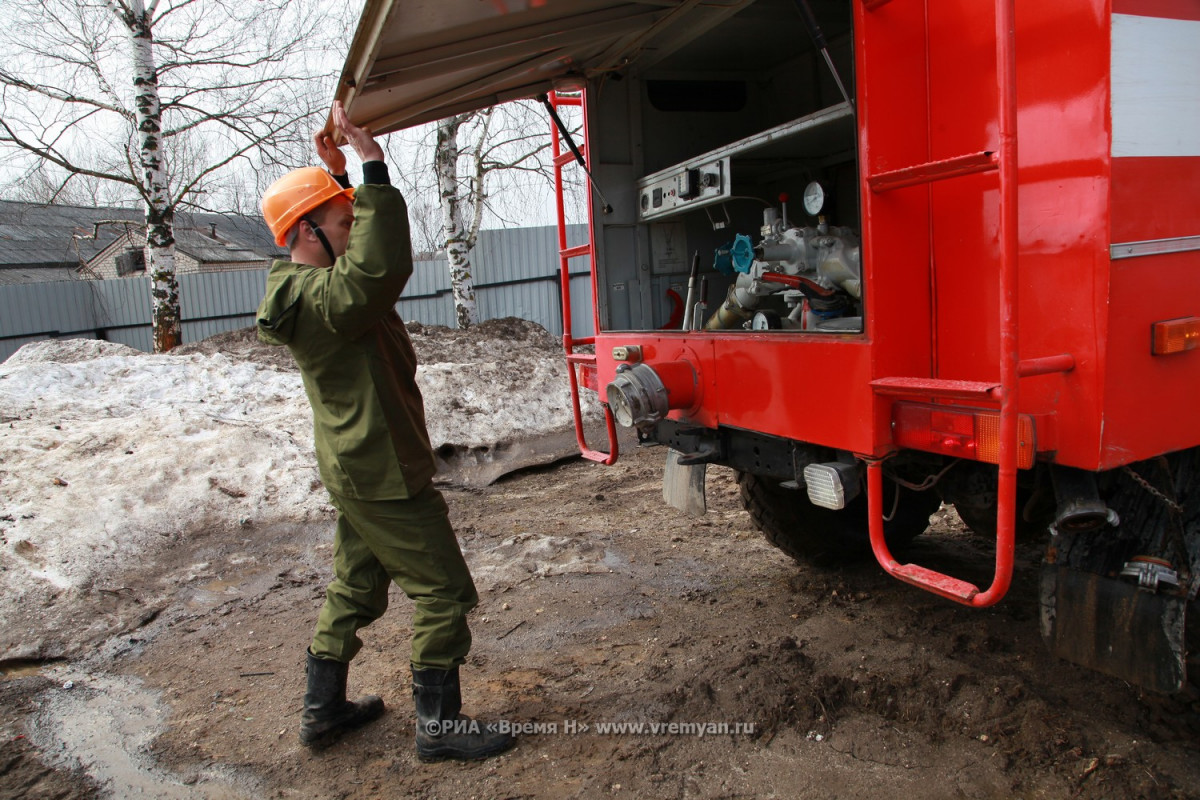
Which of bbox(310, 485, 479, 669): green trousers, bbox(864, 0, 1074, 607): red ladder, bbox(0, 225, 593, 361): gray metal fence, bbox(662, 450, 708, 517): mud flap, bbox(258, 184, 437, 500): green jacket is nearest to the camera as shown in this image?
bbox(864, 0, 1074, 607): red ladder

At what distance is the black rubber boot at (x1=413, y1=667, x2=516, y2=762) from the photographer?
2.67 meters

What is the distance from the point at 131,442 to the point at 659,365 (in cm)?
519

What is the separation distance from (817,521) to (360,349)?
2467mm

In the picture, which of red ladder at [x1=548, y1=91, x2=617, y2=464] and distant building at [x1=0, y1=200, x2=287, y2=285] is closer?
red ladder at [x1=548, y1=91, x2=617, y2=464]

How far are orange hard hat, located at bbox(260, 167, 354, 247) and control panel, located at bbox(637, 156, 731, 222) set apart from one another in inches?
60.7

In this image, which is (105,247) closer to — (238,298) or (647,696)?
(238,298)

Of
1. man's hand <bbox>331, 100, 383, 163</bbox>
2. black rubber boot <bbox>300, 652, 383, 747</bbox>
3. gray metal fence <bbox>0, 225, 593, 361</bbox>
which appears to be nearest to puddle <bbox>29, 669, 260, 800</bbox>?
black rubber boot <bbox>300, 652, 383, 747</bbox>

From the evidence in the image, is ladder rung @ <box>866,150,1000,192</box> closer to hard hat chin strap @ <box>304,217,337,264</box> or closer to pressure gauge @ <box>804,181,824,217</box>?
pressure gauge @ <box>804,181,824,217</box>

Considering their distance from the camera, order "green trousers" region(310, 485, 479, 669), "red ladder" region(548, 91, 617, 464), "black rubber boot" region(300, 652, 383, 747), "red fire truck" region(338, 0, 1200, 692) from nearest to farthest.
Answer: "red fire truck" region(338, 0, 1200, 692) < "green trousers" region(310, 485, 479, 669) < "black rubber boot" region(300, 652, 383, 747) < "red ladder" region(548, 91, 617, 464)

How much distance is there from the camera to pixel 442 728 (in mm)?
2686

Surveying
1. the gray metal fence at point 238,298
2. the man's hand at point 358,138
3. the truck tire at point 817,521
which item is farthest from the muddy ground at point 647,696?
the gray metal fence at point 238,298

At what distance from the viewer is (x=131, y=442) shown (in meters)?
6.48

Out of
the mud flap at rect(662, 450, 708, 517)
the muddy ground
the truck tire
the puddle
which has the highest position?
the mud flap at rect(662, 450, 708, 517)

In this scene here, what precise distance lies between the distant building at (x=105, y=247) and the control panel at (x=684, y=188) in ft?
80.8
